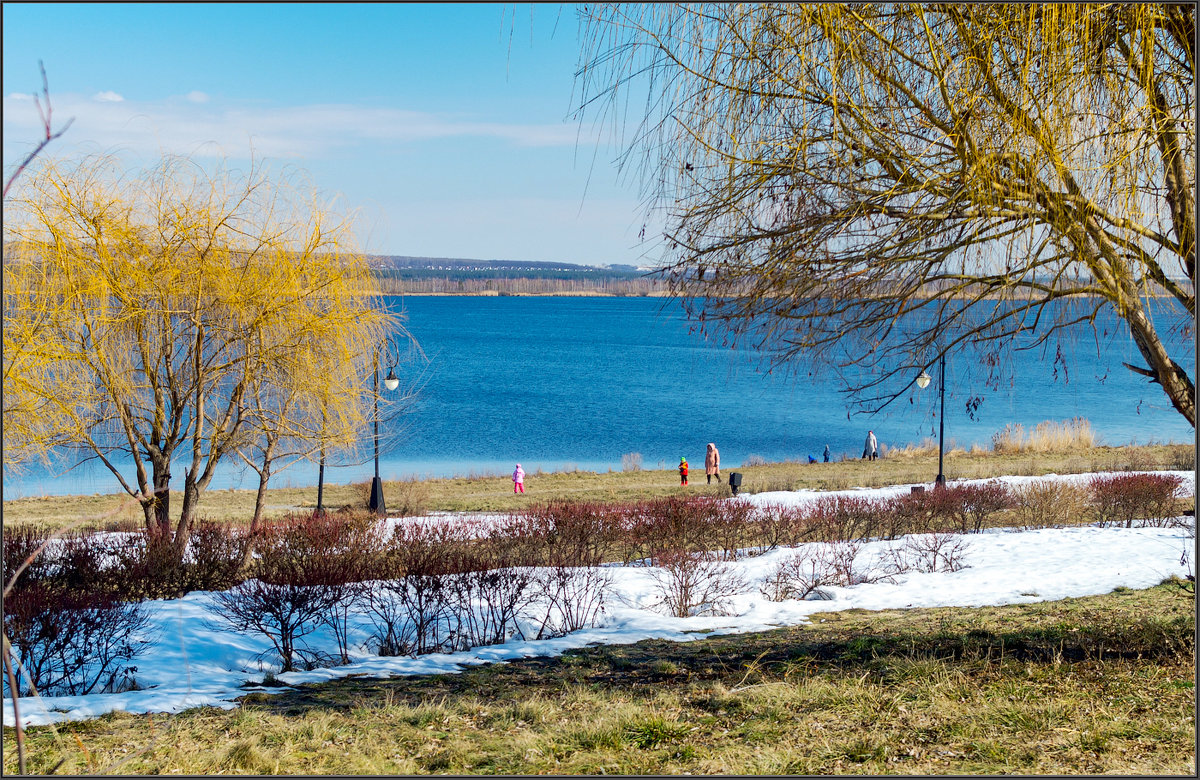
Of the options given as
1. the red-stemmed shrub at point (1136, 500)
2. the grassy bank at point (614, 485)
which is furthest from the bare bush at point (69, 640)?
the red-stemmed shrub at point (1136, 500)

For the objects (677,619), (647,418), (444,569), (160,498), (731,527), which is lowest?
(677,619)

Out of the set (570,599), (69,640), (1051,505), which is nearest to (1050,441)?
(1051,505)

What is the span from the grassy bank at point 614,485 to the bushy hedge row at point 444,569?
6359 millimetres

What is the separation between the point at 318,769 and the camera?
4109 millimetres

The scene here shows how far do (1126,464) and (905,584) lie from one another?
16.9 meters

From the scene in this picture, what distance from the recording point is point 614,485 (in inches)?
949

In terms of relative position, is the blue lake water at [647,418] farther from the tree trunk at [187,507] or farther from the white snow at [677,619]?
the white snow at [677,619]

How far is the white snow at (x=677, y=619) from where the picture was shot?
6.24 m

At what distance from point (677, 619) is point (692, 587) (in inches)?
35.2

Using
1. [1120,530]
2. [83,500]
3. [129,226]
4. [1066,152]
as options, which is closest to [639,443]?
[83,500]

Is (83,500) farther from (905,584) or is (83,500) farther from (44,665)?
(905,584)

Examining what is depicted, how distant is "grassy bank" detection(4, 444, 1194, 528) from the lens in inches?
786

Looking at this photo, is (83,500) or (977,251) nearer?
(977,251)

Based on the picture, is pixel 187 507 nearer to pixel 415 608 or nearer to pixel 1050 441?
pixel 415 608
